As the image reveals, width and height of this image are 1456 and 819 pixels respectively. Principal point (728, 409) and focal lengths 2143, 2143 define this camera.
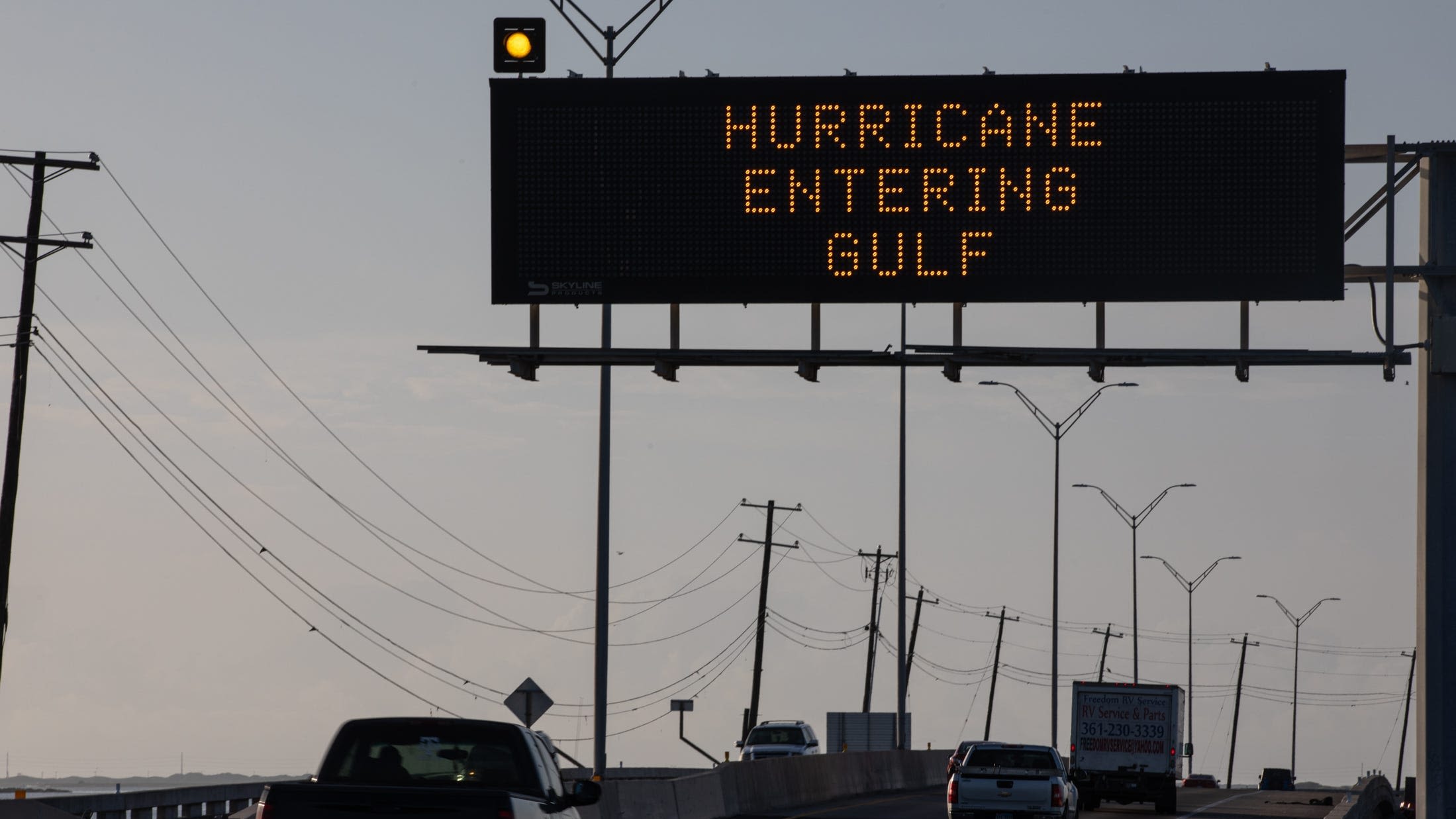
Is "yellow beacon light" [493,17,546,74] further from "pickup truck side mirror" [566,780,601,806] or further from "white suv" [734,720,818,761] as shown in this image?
"white suv" [734,720,818,761]

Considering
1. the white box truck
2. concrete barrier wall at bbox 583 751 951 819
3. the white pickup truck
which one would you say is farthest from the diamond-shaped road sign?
the white box truck

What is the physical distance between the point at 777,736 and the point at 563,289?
3455 cm

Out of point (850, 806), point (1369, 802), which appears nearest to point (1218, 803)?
point (1369, 802)

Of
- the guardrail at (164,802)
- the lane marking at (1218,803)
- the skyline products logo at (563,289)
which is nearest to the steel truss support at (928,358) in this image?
the skyline products logo at (563,289)

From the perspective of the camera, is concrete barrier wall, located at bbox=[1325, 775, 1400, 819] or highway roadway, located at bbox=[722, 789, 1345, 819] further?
highway roadway, located at bbox=[722, 789, 1345, 819]

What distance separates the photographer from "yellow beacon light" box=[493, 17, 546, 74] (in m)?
21.7

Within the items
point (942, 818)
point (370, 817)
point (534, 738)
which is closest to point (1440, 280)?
point (534, 738)

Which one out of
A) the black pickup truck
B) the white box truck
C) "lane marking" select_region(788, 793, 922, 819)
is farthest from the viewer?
the white box truck

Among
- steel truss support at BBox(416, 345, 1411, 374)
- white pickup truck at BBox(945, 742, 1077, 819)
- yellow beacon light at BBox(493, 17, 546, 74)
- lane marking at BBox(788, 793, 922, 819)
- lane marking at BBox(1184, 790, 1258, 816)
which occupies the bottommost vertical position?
lane marking at BBox(1184, 790, 1258, 816)

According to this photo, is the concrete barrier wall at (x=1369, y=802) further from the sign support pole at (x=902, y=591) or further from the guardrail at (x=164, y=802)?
the guardrail at (x=164, y=802)

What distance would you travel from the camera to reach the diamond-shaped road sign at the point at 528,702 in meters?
29.3

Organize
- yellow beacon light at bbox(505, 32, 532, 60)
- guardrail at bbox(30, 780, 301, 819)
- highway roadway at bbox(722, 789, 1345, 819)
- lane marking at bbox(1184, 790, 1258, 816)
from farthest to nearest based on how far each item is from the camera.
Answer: lane marking at bbox(1184, 790, 1258, 816)
guardrail at bbox(30, 780, 301, 819)
highway roadway at bbox(722, 789, 1345, 819)
yellow beacon light at bbox(505, 32, 532, 60)

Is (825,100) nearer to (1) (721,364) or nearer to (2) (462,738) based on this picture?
(1) (721,364)

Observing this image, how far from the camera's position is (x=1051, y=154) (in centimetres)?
2075
